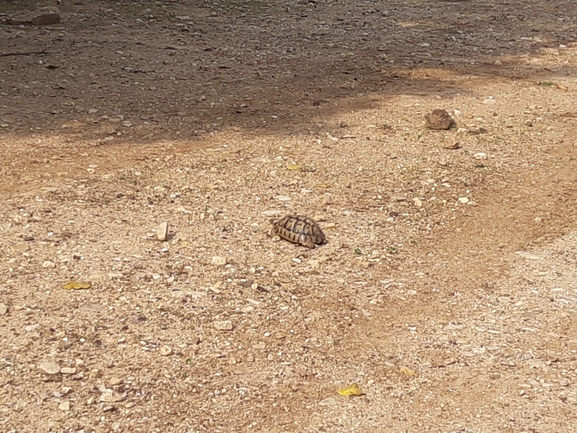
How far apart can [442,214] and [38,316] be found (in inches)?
96.7

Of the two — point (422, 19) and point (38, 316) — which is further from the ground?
point (38, 316)

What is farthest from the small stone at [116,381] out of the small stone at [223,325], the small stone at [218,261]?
the small stone at [218,261]

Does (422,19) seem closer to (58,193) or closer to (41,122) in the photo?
(41,122)

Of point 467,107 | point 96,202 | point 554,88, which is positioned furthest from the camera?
point 554,88

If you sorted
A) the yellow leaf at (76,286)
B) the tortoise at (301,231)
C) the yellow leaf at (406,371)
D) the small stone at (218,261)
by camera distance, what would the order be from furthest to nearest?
1. the tortoise at (301,231)
2. the small stone at (218,261)
3. the yellow leaf at (76,286)
4. the yellow leaf at (406,371)

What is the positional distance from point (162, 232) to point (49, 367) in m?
1.31

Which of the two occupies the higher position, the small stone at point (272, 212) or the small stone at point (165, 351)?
the small stone at point (165, 351)

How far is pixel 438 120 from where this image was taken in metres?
6.57

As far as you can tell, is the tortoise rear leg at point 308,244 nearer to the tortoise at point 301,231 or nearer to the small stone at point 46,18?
the tortoise at point 301,231

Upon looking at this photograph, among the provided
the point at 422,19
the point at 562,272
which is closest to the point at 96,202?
the point at 562,272

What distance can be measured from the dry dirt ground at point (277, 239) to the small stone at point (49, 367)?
1 cm

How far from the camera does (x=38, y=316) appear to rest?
12.7 feet

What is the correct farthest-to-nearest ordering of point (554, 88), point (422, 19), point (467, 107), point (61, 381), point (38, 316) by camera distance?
1. point (422, 19)
2. point (554, 88)
3. point (467, 107)
4. point (38, 316)
5. point (61, 381)

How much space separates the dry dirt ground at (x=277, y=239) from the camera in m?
3.48
